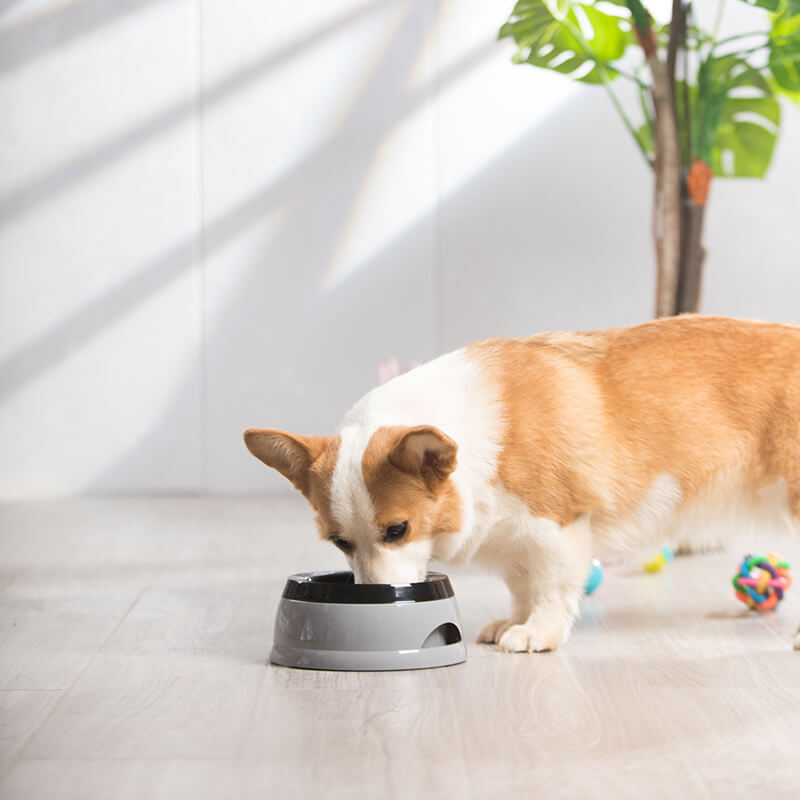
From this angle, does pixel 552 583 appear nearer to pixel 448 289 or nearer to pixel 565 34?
pixel 565 34

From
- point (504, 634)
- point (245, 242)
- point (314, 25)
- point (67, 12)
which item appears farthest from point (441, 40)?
point (504, 634)

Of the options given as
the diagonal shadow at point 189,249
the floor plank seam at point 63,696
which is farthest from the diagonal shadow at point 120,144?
the floor plank seam at point 63,696

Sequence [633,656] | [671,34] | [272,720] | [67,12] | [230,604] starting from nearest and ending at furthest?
[272,720] < [633,656] < [230,604] < [671,34] < [67,12]

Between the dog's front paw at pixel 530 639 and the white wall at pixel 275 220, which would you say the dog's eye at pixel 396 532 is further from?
the white wall at pixel 275 220

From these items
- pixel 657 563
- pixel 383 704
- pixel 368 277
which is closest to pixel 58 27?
pixel 368 277

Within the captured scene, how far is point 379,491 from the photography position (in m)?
1.87

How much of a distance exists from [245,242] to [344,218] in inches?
17.3

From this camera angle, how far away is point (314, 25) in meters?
4.89

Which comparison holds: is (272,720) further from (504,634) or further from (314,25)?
(314,25)

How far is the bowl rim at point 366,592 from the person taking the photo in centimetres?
186

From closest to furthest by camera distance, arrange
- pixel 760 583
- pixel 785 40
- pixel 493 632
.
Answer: pixel 493 632, pixel 760 583, pixel 785 40

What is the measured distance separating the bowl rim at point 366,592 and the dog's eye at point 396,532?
75 mm

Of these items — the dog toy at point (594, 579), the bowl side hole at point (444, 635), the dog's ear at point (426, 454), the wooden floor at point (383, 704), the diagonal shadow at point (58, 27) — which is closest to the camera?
the wooden floor at point (383, 704)

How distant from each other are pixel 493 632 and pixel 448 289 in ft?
9.85
